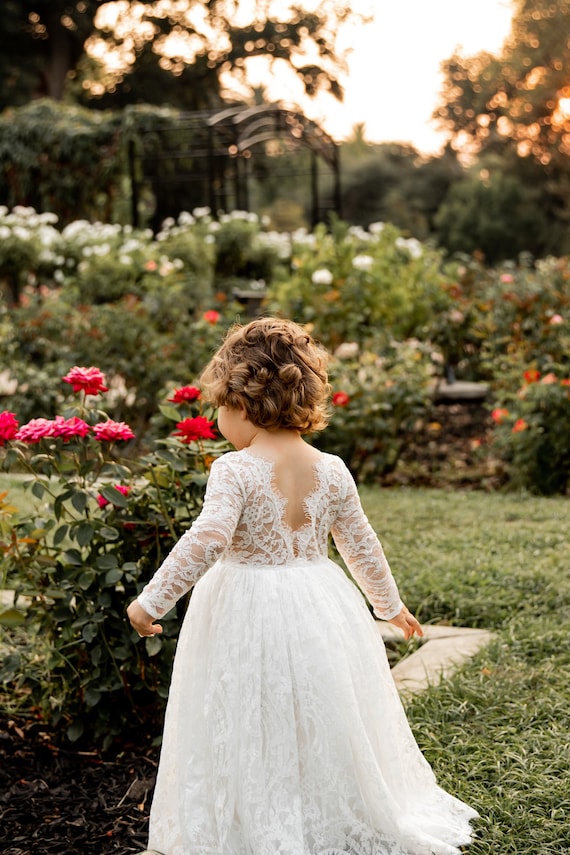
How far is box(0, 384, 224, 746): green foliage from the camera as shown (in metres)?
2.64

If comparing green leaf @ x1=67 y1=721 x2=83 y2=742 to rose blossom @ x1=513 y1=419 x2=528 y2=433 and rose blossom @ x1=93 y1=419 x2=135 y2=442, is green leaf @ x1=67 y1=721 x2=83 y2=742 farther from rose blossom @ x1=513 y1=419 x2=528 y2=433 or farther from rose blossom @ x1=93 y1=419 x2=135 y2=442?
rose blossom @ x1=513 y1=419 x2=528 y2=433

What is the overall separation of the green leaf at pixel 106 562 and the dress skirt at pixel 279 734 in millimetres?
578

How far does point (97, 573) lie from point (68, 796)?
578mm

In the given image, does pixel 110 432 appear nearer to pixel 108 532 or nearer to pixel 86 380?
pixel 86 380

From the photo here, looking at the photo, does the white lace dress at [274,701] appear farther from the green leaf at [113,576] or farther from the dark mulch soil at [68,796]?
the green leaf at [113,576]

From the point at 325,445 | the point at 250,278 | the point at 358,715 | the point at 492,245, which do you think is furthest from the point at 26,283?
the point at 492,245

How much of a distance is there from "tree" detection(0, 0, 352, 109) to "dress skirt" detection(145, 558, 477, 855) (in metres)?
24.0

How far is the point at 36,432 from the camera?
97.7 inches

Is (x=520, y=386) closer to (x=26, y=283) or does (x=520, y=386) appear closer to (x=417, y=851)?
(x=417, y=851)

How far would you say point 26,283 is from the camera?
34.2ft

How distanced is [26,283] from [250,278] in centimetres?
327

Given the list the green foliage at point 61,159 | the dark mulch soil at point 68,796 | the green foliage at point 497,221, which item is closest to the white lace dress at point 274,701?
the dark mulch soil at point 68,796

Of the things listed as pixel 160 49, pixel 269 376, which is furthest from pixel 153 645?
pixel 160 49

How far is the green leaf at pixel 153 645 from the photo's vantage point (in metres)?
2.58
